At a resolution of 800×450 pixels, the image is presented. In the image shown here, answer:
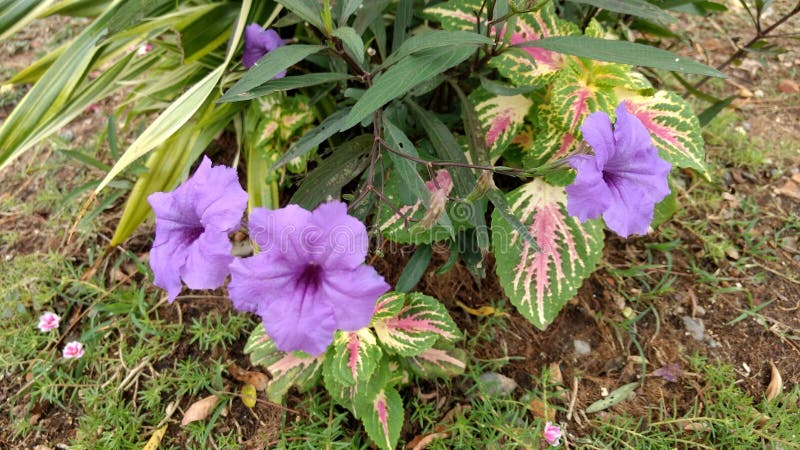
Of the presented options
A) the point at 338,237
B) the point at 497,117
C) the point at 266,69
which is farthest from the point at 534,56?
the point at 338,237

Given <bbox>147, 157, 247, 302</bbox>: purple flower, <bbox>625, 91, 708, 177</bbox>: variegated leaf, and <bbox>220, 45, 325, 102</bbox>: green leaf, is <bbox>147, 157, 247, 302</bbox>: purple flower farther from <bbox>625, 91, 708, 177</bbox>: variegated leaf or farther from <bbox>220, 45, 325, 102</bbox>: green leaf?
<bbox>625, 91, 708, 177</bbox>: variegated leaf

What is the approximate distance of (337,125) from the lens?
1325mm

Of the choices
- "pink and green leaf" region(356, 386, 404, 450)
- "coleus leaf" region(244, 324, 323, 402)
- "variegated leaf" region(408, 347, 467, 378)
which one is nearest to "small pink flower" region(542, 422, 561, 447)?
"variegated leaf" region(408, 347, 467, 378)

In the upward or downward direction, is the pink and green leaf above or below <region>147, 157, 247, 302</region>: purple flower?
below

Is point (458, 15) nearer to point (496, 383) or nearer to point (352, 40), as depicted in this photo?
point (352, 40)

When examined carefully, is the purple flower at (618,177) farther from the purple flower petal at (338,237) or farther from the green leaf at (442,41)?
the purple flower petal at (338,237)

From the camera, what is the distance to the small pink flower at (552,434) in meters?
1.48

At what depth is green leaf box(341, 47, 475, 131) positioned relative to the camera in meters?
1.11

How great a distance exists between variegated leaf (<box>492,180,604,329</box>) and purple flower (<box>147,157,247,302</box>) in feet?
2.29

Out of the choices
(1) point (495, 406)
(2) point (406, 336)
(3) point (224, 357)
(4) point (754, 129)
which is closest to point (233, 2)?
(3) point (224, 357)

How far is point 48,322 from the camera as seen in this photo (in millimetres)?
1780

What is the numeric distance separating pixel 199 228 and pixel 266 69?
374 mm

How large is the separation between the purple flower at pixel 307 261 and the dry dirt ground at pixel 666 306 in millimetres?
750

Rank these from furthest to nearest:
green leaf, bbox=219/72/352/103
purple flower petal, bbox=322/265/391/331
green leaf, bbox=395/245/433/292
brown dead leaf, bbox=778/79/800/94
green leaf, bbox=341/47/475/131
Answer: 1. brown dead leaf, bbox=778/79/800/94
2. green leaf, bbox=395/245/433/292
3. green leaf, bbox=219/72/352/103
4. green leaf, bbox=341/47/475/131
5. purple flower petal, bbox=322/265/391/331
